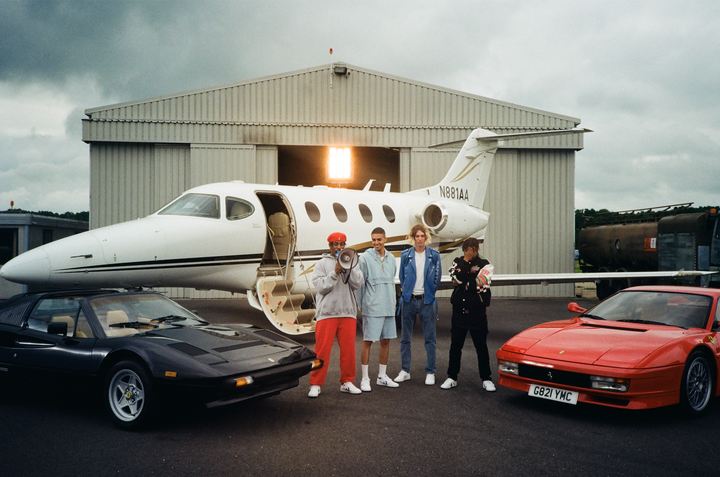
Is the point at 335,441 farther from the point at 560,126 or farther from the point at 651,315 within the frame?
the point at 560,126

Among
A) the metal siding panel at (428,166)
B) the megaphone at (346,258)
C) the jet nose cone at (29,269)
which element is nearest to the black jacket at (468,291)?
the megaphone at (346,258)

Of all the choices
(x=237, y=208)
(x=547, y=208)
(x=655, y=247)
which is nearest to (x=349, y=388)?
(x=237, y=208)

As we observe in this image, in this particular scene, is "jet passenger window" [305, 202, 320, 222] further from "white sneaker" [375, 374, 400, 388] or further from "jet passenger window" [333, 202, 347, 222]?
"white sneaker" [375, 374, 400, 388]

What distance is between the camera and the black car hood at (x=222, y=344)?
4953 millimetres

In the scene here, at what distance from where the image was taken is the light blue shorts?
264 inches

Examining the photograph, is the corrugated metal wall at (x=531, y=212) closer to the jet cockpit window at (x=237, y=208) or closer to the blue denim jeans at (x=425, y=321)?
the jet cockpit window at (x=237, y=208)

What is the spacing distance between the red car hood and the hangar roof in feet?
44.0

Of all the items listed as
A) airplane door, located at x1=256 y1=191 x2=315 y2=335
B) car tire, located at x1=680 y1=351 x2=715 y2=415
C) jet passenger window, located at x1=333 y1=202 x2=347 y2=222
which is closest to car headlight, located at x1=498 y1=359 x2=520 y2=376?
car tire, located at x1=680 y1=351 x2=715 y2=415

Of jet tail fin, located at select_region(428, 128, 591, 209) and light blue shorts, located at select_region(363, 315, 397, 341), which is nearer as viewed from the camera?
light blue shorts, located at select_region(363, 315, 397, 341)

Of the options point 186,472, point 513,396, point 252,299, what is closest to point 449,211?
point 252,299

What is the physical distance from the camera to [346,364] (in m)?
6.43

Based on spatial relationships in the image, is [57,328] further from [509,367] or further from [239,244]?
[239,244]

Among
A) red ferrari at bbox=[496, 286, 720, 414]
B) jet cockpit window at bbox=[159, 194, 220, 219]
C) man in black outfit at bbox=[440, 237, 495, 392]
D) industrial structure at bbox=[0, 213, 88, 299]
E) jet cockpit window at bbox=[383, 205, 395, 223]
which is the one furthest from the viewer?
industrial structure at bbox=[0, 213, 88, 299]

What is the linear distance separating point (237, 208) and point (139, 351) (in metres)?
5.97
